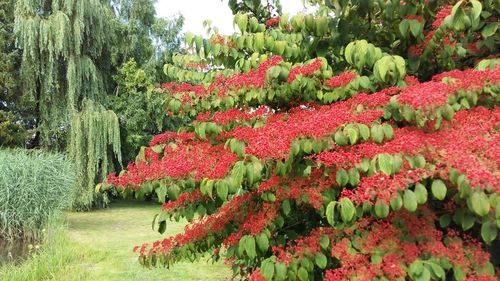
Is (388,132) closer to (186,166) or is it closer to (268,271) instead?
(268,271)

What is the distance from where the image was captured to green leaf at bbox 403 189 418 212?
1742mm

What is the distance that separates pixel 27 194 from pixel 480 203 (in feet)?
31.1

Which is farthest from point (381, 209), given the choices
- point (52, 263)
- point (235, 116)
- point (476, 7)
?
point (52, 263)

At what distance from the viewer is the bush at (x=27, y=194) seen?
9.24 meters

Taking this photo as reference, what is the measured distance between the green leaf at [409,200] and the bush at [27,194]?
9.01 metres

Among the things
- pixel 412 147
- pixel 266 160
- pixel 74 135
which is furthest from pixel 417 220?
pixel 74 135

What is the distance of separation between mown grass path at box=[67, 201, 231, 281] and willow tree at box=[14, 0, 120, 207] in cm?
159

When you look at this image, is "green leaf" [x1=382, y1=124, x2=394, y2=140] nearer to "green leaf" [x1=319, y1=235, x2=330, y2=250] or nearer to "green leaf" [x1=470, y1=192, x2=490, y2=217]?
"green leaf" [x1=470, y1=192, x2=490, y2=217]

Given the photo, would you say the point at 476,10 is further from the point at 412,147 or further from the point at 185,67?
the point at 185,67

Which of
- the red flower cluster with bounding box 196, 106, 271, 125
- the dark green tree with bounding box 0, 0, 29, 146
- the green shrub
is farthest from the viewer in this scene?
the dark green tree with bounding box 0, 0, 29, 146

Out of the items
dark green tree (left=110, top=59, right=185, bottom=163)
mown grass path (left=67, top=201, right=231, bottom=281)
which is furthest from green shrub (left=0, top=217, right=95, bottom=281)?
dark green tree (left=110, top=59, right=185, bottom=163)

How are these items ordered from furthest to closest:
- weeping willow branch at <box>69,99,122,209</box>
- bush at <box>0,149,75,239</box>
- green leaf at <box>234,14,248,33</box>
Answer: weeping willow branch at <box>69,99,122,209</box> → bush at <box>0,149,75,239</box> → green leaf at <box>234,14,248,33</box>

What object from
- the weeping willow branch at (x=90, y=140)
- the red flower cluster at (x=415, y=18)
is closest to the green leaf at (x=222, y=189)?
the red flower cluster at (x=415, y=18)

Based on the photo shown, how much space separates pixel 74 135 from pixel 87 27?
10.6 feet
